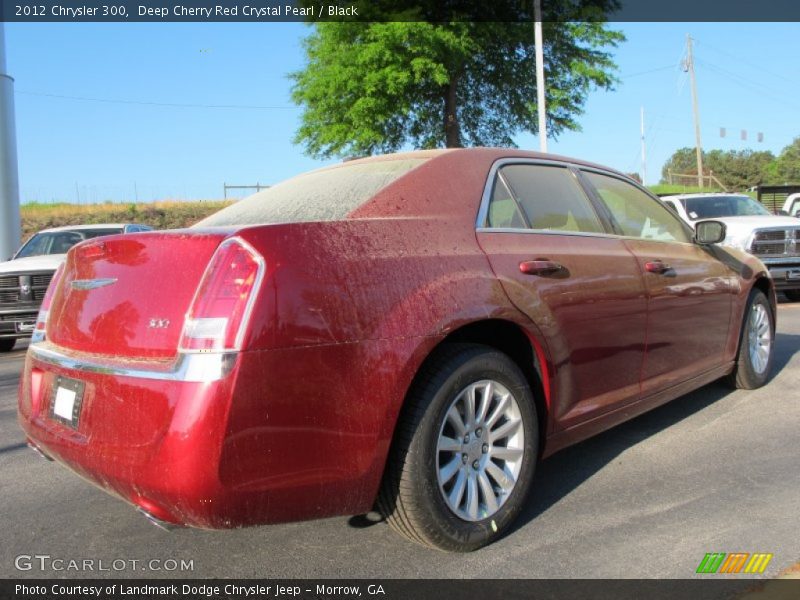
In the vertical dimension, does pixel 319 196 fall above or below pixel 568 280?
above

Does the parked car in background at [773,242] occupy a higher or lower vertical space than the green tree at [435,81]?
lower

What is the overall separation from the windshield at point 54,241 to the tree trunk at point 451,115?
12530 mm

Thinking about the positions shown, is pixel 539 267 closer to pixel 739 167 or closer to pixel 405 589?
pixel 405 589

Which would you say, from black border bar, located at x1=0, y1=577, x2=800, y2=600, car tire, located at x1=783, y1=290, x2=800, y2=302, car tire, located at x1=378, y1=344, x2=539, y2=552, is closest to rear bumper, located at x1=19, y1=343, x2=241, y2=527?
black border bar, located at x1=0, y1=577, x2=800, y2=600

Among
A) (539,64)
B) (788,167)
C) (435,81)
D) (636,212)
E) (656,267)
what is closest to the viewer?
(656,267)

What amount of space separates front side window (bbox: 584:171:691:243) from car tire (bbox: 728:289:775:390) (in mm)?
985

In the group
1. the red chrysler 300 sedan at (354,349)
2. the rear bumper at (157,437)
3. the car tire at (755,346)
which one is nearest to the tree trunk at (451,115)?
the car tire at (755,346)

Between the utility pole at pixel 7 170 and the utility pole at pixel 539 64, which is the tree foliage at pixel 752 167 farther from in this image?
the utility pole at pixel 7 170

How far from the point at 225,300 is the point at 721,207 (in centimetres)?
1187

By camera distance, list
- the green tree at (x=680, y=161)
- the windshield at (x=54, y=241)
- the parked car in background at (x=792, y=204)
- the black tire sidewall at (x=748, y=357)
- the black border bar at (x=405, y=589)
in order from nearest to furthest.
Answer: the black border bar at (x=405, y=589) < the black tire sidewall at (x=748, y=357) < the windshield at (x=54, y=241) < the parked car in background at (x=792, y=204) < the green tree at (x=680, y=161)

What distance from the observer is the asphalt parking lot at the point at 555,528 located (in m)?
2.71

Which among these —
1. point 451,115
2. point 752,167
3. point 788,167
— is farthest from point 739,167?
point 451,115

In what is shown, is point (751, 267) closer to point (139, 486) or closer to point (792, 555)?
point (792, 555)

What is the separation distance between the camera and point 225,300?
7.38ft
